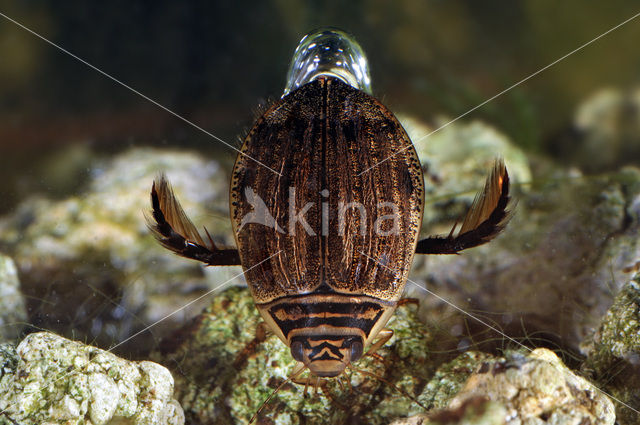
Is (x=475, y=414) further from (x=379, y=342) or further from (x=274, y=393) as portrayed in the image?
(x=274, y=393)

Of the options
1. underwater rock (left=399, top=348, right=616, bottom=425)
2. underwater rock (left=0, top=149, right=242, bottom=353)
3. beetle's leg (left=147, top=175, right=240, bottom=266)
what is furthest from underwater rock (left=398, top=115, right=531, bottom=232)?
underwater rock (left=399, top=348, right=616, bottom=425)

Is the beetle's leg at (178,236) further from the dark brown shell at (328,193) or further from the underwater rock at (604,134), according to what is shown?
the underwater rock at (604,134)

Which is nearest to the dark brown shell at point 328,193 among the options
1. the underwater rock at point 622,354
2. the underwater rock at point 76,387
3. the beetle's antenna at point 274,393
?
the beetle's antenna at point 274,393

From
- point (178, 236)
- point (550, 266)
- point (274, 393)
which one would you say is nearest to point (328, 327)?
point (274, 393)

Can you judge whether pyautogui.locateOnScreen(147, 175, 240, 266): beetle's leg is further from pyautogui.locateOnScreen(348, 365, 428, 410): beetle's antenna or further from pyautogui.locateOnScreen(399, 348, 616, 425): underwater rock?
pyautogui.locateOnScreen(399, 348, 616, 425): underwater rock

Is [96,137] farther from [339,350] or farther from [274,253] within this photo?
[339,350]

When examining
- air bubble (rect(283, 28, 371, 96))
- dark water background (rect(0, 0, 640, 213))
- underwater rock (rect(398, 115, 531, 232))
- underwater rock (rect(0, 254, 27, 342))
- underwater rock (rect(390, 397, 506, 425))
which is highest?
dark water background (rect(0, 0, 640, 213))
